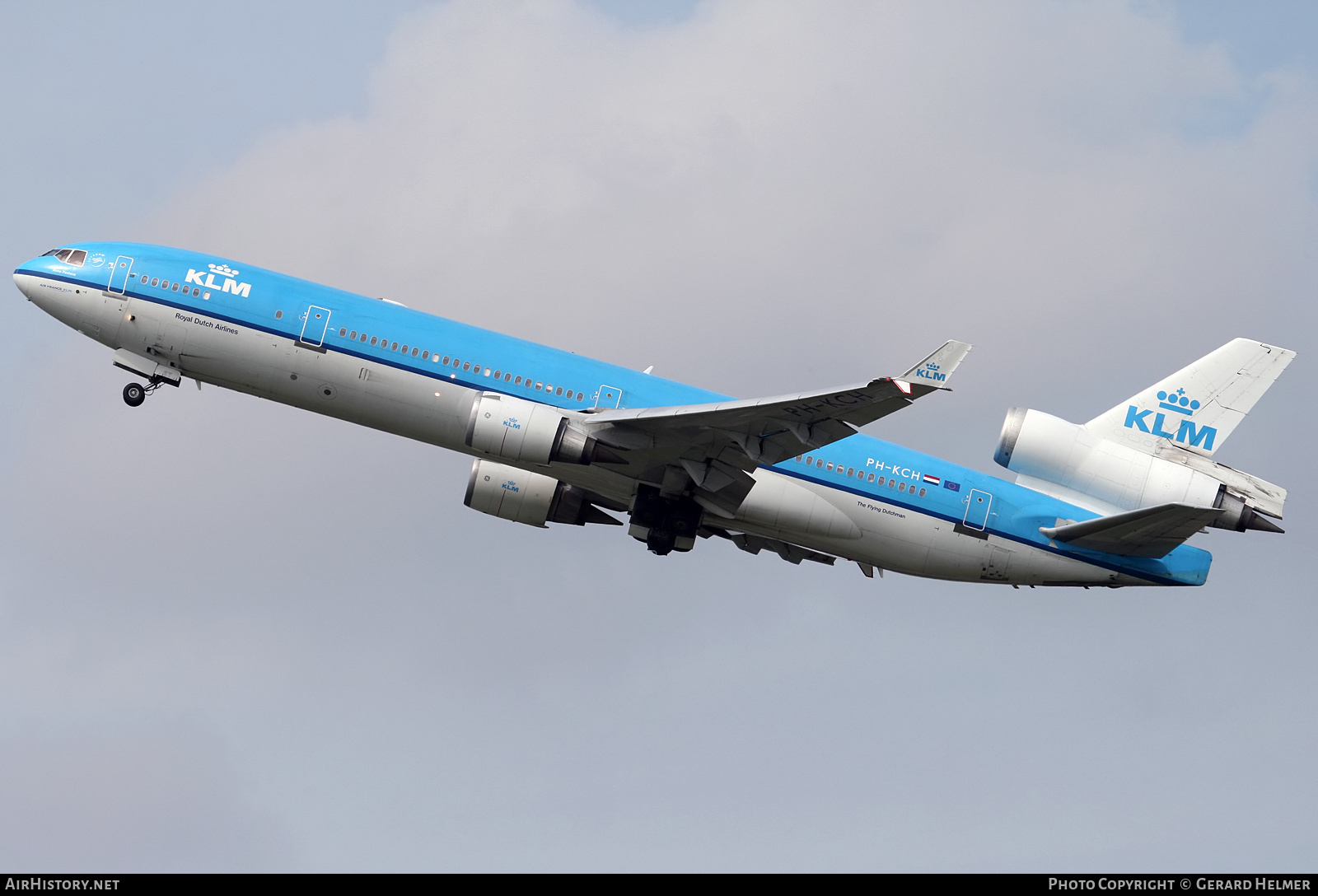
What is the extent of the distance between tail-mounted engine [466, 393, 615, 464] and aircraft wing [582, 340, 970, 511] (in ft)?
3.38

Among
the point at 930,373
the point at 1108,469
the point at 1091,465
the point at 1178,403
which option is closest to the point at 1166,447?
the point at 1178,403

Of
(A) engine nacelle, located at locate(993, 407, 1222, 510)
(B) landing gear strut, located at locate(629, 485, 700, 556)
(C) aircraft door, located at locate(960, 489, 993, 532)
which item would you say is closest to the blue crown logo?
(A) engine nacelle, located at locate(993, 407, 1222, 510)

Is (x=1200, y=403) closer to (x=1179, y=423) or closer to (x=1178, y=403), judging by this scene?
(x=1178, y=403)

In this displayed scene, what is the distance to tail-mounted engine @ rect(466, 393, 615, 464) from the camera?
43.7 meters

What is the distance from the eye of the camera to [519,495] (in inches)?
1971

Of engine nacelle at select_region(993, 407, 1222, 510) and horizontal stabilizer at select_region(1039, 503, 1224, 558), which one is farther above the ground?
engine nacelle at select_region(993, 407, 1222, 510)

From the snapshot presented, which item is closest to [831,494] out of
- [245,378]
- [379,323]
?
[379,323]

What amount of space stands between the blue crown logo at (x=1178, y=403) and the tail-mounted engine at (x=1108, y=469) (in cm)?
129

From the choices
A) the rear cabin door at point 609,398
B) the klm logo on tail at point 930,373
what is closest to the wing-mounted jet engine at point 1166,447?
the klm logo on tail at point 930,373

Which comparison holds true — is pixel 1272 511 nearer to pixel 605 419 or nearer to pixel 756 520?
pixel 756 520

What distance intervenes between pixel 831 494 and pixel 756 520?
2.38m

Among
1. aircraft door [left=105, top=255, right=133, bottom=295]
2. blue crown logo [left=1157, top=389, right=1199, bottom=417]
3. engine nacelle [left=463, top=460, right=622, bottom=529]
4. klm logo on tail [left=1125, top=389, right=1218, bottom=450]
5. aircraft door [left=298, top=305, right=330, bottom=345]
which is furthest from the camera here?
blue crown logo [left=1157, top=389, right=1199, bottom=417]

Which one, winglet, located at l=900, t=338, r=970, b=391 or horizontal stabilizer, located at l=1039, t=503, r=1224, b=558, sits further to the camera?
horizontal stabilizer, located at l=1039, t=503, r=1224, b=558

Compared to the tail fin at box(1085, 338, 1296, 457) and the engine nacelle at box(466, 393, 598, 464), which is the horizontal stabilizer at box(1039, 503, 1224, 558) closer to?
the tail fin at box(1085, 338, 1296, 457)
